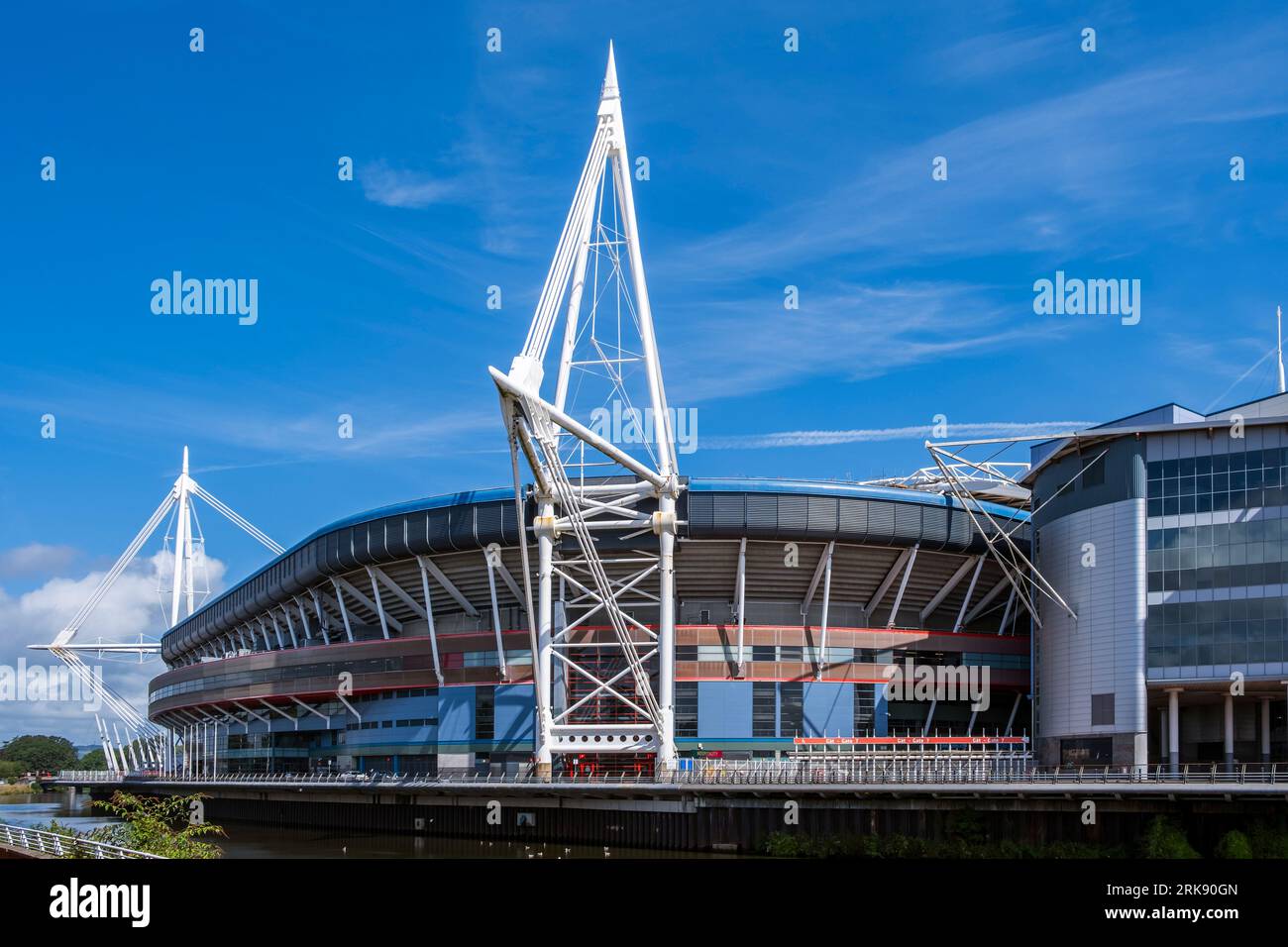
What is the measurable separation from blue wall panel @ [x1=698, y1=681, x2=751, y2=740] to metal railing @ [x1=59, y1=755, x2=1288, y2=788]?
460cm

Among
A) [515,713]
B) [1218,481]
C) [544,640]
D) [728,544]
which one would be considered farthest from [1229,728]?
[515,713]

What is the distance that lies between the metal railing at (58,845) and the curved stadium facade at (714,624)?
107 feet

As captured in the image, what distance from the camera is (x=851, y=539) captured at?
259 feet

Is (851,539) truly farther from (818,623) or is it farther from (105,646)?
(105,646)

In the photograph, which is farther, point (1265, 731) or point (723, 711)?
point (723, 711)

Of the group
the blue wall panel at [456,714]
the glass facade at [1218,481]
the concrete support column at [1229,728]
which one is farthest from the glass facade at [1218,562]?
the blue wall panel at [456,714]

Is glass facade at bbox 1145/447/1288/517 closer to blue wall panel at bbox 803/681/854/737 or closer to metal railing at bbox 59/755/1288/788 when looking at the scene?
metal railing at bbox 59/755/1288/788

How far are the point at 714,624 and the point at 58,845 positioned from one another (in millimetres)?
50094

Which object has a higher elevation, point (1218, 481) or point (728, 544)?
point (1218, 481)

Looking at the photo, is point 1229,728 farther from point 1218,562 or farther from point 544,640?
point 544,640

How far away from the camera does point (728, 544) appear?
7944cm

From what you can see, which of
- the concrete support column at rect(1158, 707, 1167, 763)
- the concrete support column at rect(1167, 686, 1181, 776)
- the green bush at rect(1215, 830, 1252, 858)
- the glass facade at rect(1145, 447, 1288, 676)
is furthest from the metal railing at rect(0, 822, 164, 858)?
the concrete support column at rect(1158, 707, 1167, 763)
